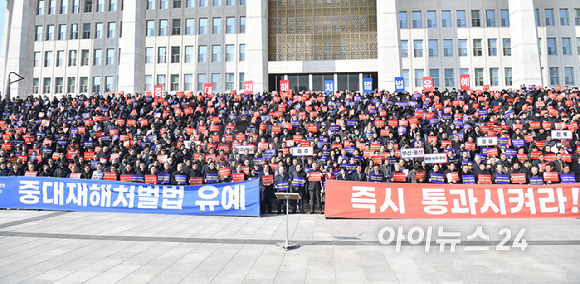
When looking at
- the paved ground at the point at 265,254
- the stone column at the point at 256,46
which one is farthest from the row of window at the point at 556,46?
the paved ground at the point at 265,254

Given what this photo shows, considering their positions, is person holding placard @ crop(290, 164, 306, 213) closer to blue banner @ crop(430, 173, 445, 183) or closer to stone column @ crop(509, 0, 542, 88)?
blue banner @ crop(430, 173, 445, 183)

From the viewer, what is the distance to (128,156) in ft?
49.2

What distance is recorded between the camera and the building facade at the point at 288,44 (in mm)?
35062

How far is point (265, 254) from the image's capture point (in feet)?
22.2

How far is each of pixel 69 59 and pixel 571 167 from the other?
53.2 metres

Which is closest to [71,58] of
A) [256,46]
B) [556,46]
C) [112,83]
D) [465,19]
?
[112,83]

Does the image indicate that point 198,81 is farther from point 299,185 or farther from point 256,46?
point 299,185

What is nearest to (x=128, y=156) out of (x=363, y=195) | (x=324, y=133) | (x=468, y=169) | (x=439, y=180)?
(x=324, y=133)

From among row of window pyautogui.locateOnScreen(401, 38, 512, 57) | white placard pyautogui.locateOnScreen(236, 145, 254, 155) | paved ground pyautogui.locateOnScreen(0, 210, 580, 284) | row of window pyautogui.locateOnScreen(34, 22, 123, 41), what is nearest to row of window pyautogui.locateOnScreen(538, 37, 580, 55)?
row of window pyautogui.locateOnScreen(401, 38, 512, 57)

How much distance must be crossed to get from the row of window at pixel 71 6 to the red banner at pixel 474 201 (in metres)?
48.2

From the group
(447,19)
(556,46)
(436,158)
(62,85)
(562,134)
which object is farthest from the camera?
(62,85)

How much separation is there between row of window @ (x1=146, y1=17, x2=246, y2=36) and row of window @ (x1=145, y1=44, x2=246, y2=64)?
1962mm

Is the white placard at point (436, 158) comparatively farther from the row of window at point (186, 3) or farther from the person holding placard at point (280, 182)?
the row of window at point (186, 3)

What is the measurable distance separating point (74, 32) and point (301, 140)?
1749 inches
